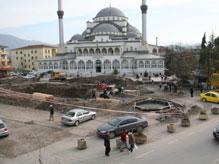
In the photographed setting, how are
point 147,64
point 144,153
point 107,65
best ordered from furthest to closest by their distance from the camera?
point 107,65
point 147,64
point 144,153

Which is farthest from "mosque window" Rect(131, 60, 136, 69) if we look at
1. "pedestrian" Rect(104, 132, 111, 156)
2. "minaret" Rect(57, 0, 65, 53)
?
"pedestrian" Rect(104, 132, 111, 156)

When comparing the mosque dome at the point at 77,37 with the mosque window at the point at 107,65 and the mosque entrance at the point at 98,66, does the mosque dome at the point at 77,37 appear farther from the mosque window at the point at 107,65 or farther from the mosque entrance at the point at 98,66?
the mosque window at the point at 107,65

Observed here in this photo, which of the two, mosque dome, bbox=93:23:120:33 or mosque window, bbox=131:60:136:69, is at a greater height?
mosque dome, bbox=93:23:120:33

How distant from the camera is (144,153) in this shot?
17.7 meters

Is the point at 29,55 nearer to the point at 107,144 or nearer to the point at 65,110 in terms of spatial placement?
the point at 65,110

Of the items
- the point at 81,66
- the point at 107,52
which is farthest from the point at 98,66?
the point at 107,52

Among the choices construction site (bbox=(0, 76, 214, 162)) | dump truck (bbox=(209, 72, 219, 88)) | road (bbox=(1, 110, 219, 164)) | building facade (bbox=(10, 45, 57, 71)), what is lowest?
road (bbox=(1, 110, 219, 164))

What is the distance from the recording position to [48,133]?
22797 millimetres

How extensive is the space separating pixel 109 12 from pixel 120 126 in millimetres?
81768

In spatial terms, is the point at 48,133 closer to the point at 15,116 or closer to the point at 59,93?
the point at 15,116

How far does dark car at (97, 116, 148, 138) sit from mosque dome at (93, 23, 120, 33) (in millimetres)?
67699

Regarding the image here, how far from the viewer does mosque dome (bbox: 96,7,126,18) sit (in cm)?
9850

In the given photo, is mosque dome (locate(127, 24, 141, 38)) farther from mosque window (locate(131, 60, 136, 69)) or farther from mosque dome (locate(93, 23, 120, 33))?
mosque window (locate(131, 60, 136, 69))

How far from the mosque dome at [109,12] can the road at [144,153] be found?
3209 inches
